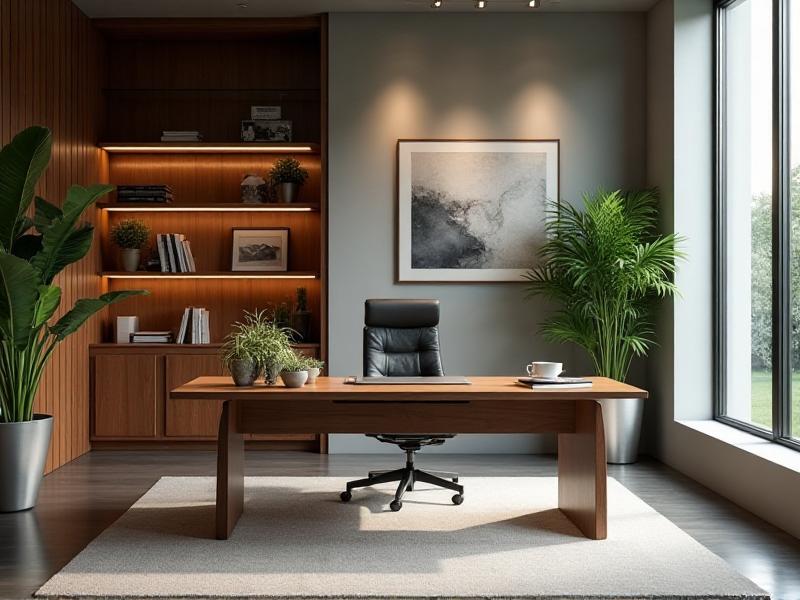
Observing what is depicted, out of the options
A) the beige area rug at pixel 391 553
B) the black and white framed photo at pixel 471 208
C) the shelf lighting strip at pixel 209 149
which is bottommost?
the beige area rug at pixel 391 553

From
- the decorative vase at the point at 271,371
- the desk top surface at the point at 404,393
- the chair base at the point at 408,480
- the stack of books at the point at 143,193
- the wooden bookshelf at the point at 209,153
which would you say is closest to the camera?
the desk top surface at the point at 404,393

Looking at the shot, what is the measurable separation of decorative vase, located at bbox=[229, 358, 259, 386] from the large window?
106 inches

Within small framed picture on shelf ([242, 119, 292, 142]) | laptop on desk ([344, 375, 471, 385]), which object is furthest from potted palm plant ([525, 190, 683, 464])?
small framed picture on shelf ([242, 119, 292, 142])

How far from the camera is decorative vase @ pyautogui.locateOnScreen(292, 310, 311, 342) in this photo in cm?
620

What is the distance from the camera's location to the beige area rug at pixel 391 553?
3.10 m

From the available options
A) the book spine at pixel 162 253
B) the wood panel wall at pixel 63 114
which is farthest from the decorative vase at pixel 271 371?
the book spine at pixel 162 253

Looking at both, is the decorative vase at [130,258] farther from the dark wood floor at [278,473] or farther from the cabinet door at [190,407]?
the dark wood floor at [278,473]

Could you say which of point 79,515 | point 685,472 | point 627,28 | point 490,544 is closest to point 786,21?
point 627,28

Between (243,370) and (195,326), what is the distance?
2536 millimetres

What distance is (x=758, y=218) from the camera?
481 cm

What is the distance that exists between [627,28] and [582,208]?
1.33 meters

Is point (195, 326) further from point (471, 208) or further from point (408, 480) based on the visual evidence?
point (408, 480)

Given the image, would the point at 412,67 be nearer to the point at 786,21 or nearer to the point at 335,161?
the point at 335,161

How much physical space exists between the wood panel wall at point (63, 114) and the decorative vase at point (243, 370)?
201 centimetres
